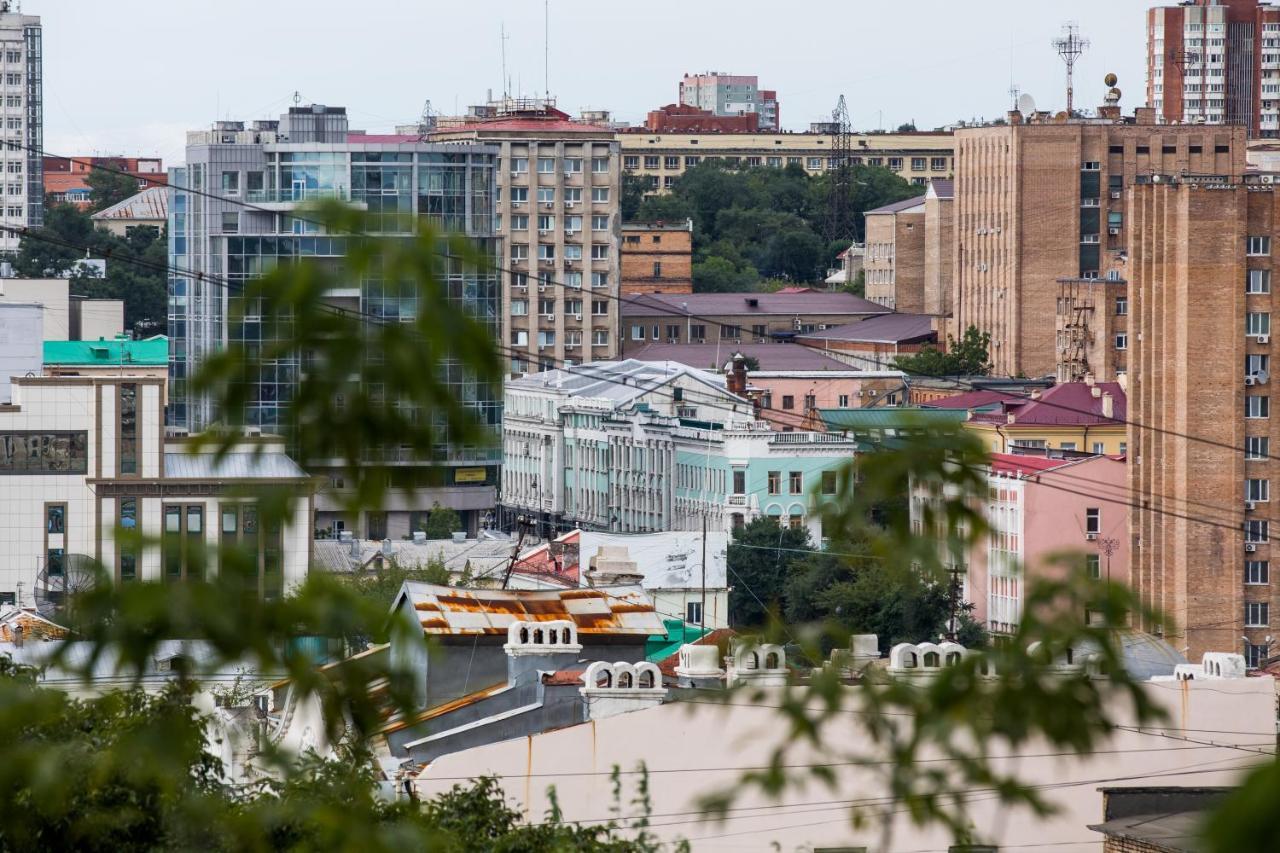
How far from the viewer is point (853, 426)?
161 inches

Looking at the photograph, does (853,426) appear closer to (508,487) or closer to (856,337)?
(508,487)

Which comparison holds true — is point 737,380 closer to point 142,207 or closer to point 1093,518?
point 1093,518

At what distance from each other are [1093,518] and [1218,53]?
230 ft

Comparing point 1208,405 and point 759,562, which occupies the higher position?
point 1208,405

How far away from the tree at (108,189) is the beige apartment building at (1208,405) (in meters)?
65.3

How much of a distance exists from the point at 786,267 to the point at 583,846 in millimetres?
92677

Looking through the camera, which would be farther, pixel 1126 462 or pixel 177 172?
pixel 177 172

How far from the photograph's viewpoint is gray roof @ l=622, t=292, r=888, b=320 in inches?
3182

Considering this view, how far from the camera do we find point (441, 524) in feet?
165

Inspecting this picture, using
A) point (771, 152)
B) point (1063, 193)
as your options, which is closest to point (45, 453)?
point (1063, 193)

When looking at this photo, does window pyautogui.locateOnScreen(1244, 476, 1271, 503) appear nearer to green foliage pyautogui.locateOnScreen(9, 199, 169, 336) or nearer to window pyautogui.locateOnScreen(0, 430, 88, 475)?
window pyautogui.locateOnScreen(0, 430, 88, 475)

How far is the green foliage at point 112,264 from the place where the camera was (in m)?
73.8

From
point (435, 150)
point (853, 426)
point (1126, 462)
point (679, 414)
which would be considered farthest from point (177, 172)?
point (853, 426)

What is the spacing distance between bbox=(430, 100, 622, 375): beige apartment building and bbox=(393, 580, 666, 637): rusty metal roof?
48.7m
